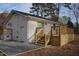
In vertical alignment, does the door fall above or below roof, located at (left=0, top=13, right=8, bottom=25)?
below

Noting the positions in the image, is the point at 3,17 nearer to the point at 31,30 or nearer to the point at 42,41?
the point at 31,30

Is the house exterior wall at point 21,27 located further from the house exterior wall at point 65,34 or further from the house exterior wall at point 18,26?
the house exterior wall at point 65,34

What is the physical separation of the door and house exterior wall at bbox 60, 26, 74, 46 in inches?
1.5

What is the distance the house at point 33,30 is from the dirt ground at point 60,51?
61mm

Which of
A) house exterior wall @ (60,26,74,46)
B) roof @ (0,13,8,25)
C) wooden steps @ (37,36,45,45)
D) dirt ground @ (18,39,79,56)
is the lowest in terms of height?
dirt ground @ (18,39,79,56)

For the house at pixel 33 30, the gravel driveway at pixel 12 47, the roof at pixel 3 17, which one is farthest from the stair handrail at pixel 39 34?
the roof at pixel 3 17

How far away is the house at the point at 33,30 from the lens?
2.33 m

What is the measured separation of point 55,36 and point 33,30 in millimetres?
284


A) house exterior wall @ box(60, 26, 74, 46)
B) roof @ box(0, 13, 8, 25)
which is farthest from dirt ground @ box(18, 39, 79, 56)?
roof @ box(0, 13, 8, 25)

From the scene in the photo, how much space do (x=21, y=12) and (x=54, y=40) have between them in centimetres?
54

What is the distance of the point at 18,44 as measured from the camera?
2.35 m

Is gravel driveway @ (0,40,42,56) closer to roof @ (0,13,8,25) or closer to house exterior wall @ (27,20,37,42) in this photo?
house exterior wall @ (27,20,37,42)

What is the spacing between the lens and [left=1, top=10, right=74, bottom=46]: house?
2.33m

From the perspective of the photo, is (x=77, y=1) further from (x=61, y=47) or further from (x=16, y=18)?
(x=16, y=18)
